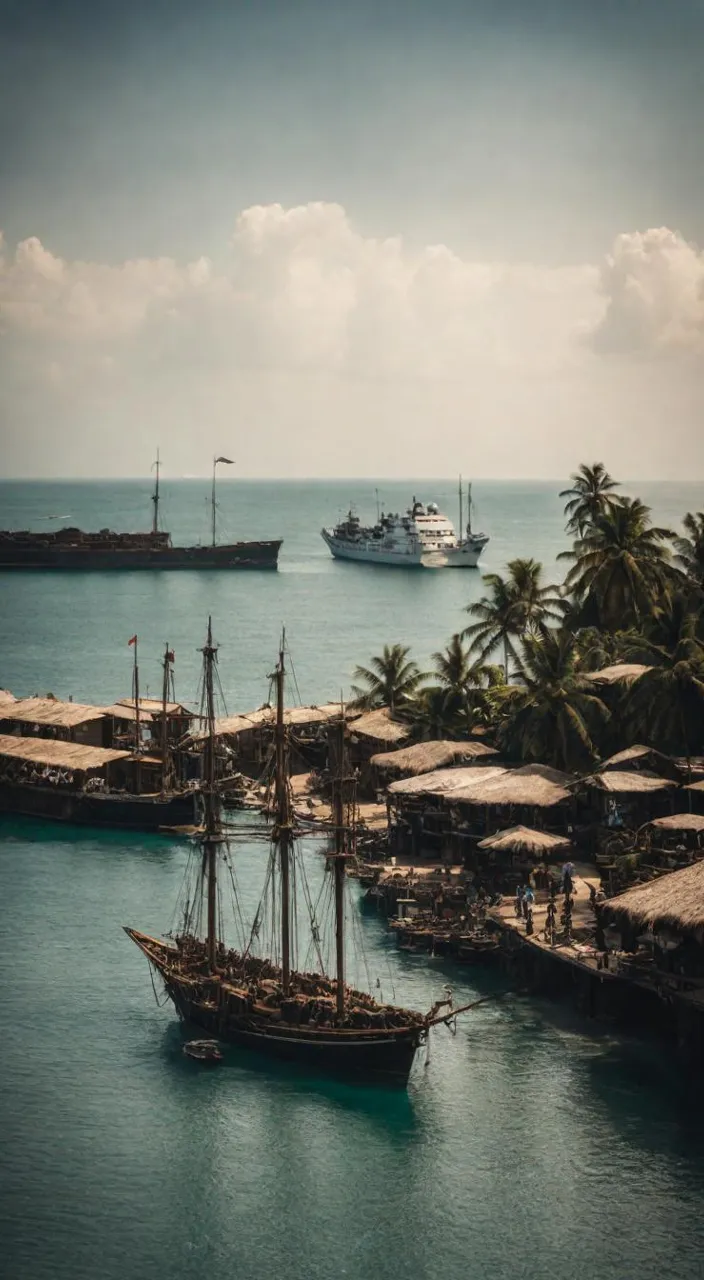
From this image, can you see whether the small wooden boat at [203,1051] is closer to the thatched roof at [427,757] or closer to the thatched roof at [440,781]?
the thatched roof at [440,781]

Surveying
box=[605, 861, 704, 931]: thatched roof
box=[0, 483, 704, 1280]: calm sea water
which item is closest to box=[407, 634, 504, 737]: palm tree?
box=[0, 483, 704, 1280]: calm sea water

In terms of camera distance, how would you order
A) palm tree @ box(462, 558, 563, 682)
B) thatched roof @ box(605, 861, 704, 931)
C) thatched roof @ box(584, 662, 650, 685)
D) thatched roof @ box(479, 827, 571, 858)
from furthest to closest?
palm tree @ box(462, 558, 563, 682)
thatched roof @ box(584, 662, 650, 685)
thatched roof @ box(479, 827, 571, 858)
thatched roof @ box(605, 861, 704, 931)

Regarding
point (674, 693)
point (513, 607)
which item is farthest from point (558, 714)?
point (513, 607)

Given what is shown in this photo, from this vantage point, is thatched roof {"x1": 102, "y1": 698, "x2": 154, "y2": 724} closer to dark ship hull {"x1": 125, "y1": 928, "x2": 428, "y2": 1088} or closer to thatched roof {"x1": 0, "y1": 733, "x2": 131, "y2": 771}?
thatched roof {"x1": 0, "y1": 733, "x2": 131, "y2": 771}

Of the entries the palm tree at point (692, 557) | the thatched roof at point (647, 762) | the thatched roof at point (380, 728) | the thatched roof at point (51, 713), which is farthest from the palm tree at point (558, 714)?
the thatched roof at point (51, 713)

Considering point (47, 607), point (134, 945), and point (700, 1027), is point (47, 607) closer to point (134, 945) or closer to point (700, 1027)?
point (134, 945)

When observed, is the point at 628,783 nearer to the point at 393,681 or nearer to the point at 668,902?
the point at 668,902
